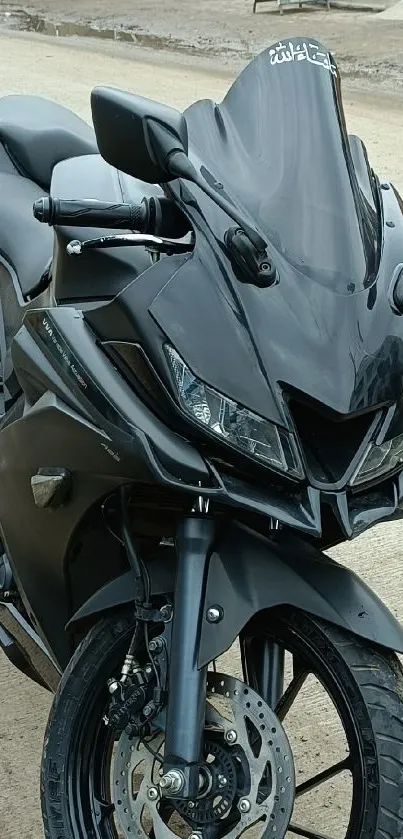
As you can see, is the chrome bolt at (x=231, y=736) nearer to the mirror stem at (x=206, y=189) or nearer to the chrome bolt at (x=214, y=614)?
the chrome bolt at (x=214, y=614)

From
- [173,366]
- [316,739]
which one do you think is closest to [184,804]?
[173,366]

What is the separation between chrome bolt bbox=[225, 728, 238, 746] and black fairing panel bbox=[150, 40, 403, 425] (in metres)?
0.57

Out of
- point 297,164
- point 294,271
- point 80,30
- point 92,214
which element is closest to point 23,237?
point 92,214

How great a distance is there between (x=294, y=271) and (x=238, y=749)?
0.83 metres

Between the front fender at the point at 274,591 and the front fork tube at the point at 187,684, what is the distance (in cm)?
2

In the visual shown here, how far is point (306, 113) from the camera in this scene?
234 centimetres

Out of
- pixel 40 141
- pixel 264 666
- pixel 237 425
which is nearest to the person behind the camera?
pixel 237 425

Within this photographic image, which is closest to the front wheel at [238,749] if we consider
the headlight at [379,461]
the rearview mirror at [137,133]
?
the headlight at [379,461]

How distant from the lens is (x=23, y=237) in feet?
10.7

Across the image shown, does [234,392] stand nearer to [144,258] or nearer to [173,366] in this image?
[173,366]

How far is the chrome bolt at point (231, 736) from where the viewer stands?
2223 millimetres

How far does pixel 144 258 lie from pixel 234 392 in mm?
527

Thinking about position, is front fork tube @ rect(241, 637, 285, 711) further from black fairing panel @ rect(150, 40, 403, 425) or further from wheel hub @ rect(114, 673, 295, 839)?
black fairing panel @ rect(150, 40, 403, 425)

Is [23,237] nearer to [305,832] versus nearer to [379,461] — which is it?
[379,461]
